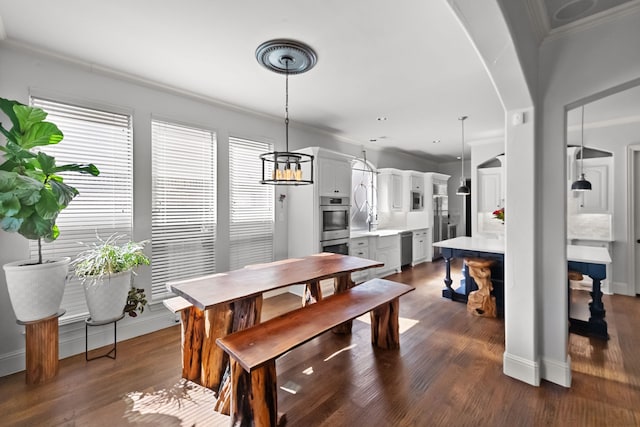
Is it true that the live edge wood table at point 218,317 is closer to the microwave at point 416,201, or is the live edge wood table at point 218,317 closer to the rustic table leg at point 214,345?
the rustic table leg at point 214,345

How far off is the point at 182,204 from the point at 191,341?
1714mm

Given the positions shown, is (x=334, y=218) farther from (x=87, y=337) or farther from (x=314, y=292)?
(x=87, y=337)

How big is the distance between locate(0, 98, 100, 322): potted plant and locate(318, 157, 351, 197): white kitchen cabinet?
9.32 ft

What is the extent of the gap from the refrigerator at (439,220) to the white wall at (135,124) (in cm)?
424

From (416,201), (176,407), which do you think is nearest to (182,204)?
(176,407)

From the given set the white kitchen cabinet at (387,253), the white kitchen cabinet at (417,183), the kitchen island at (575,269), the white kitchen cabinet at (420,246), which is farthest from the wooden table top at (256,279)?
the white kitchen cabinet at (417,183)

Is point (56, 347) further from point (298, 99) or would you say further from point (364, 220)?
point (364, 220)

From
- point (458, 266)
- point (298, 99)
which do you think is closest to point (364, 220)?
point (458, 266)

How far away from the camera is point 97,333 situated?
2771mm

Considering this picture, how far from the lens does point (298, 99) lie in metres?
3.58

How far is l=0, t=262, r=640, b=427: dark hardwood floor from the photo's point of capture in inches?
71.7

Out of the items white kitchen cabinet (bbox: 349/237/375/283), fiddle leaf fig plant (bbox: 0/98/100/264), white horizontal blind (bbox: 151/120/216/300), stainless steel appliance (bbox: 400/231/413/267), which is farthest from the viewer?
stainless steel appliance (bbox: 400/231/413/267)

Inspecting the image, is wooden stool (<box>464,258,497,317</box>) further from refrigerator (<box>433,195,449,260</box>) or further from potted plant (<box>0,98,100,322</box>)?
potted plant (<box>0,98,100,322</box>)

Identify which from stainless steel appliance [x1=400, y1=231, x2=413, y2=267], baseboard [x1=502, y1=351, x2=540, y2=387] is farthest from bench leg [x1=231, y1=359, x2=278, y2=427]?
stainless steel appliance [x1=400, y1=231, x2=413, y2=267]
